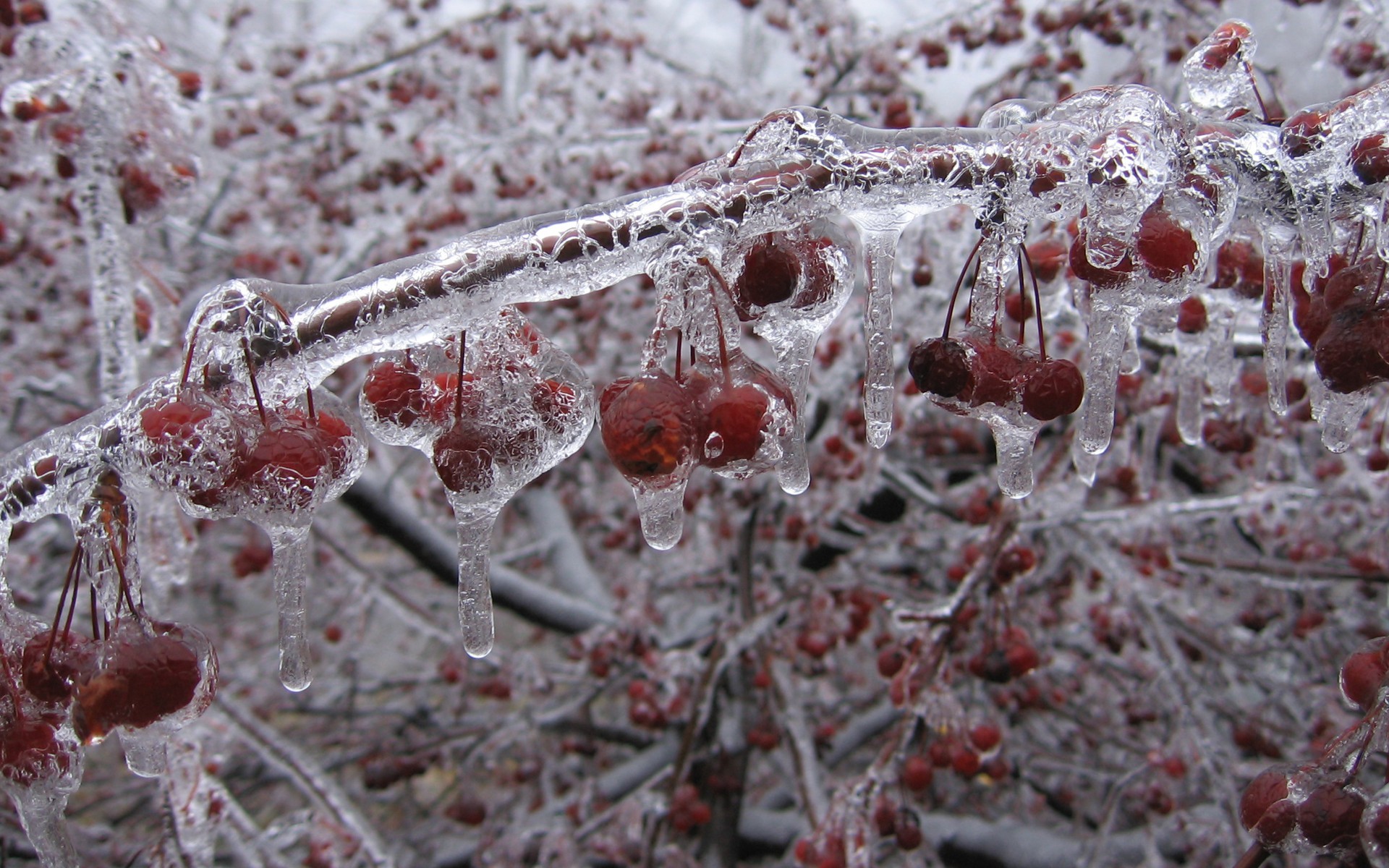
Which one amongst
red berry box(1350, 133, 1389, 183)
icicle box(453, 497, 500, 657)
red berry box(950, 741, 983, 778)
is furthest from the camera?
red berry box(950, 741, 983, 778)

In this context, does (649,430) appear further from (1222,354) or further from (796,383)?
(1222,354)

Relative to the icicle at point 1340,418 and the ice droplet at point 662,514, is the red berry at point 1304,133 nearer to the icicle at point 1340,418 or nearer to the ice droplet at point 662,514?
the icicle at point 1340,418

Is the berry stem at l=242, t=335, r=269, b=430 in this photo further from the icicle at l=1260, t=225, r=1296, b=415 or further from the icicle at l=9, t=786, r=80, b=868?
the icicle at l=1260, t=225, r=1296, b=415

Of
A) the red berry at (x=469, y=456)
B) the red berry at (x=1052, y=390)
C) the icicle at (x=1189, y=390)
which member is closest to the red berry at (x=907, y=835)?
the icicle at (x=1189, y=390)

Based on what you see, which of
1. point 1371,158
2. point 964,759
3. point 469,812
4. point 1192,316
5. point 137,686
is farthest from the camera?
point 469,812

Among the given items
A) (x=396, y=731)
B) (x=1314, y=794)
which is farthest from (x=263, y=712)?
(x=1314, y=794)

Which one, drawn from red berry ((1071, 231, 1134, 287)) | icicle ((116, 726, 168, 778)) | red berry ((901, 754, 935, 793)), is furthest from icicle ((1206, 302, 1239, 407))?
icicle ((116, 726, 168, 778))

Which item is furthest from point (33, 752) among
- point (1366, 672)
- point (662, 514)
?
point (1366, 672)
